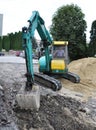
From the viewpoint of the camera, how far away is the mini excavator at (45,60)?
10669mm

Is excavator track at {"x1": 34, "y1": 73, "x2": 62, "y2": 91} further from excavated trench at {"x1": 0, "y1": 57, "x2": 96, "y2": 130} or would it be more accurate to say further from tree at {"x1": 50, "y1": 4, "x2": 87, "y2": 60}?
tree at {"x1": 50, "y1": 4, "x2": 87, "y2": 60}

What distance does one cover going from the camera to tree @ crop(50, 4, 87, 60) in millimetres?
32719

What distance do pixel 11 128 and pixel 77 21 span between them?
25600 mm

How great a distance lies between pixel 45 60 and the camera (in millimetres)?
15547

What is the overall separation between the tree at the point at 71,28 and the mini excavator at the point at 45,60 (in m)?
16.2

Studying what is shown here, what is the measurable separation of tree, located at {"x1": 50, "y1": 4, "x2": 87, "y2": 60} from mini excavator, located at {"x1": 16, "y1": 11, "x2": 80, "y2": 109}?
16.2m

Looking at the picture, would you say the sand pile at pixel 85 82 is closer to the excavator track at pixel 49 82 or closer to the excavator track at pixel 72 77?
the excavator track at pixel 72 77

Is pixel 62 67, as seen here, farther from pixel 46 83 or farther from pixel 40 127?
pixel 40 127

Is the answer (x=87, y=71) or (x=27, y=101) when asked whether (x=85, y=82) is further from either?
(x=27, y=101)

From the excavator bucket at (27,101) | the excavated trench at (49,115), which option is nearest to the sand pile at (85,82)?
the excavated trench at (49,115)

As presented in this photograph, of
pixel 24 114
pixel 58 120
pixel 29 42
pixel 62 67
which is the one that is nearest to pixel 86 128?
pixel 58 120

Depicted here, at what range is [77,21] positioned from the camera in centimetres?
3328

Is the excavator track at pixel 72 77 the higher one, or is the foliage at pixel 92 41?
the foliage at pixel 92 41

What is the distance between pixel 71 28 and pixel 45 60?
58.3ft
